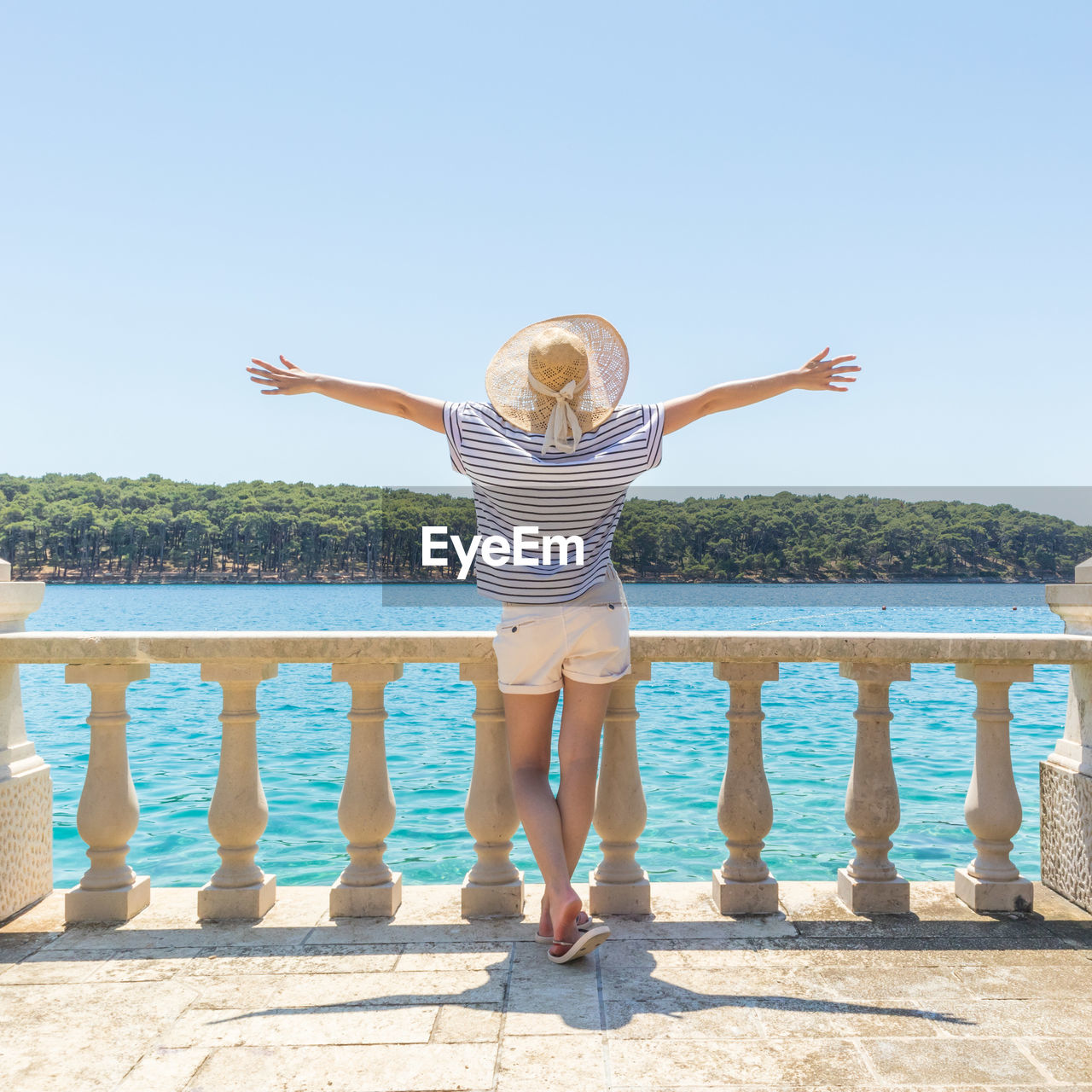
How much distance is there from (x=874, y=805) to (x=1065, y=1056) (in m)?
1.27

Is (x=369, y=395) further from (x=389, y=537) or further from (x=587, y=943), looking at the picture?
(x=389, y=537)

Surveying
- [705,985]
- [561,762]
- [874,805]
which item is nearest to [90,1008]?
[561,762]

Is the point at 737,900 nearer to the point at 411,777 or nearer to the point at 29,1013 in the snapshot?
the point at 29,1013

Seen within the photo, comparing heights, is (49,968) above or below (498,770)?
below

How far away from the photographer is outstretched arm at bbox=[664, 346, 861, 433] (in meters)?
3.24

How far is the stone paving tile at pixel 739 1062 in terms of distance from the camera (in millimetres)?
2381

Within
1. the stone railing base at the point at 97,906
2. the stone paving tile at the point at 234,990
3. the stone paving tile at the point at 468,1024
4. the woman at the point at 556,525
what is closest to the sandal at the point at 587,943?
the woman at the point at 556,525

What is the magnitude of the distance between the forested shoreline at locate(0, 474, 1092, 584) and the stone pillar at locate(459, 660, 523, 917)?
84.4 meters

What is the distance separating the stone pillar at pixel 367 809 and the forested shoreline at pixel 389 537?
277 feet

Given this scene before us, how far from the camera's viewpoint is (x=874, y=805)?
3697 mm

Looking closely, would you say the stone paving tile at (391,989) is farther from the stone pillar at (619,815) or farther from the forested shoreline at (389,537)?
the forested shoreline at (389,537)

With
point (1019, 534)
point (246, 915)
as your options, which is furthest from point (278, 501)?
point (246, 915)

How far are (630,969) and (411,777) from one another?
458 inches

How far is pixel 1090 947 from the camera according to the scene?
10.6 ft
